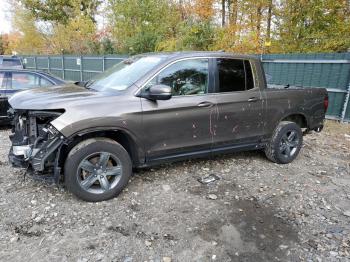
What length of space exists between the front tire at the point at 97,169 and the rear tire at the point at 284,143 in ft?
8.46

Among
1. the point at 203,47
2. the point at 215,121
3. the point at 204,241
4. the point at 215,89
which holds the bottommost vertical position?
the point at 204,241

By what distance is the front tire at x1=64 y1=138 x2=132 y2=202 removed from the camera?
11.7 feet

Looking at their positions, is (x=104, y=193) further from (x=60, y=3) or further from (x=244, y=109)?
(x=60, y=3)

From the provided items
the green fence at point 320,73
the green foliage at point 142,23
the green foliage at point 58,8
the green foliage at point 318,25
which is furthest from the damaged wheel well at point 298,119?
the green foliage at point 58,8

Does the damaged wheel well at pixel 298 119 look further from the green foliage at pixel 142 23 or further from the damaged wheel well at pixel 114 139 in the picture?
the green foliage at pixel 142 23

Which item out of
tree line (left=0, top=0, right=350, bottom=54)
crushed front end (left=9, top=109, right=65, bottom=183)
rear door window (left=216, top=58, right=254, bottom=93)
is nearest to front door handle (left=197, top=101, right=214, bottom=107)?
rear door window (left=216, top=58, right=254, bottom=93)

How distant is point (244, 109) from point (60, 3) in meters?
27.7

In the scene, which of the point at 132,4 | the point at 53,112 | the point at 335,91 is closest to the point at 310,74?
the point at 335,91

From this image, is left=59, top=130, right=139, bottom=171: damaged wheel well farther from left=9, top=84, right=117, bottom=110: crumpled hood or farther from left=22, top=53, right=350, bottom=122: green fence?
left=22, top=53, right=350, bottom=122: green fence

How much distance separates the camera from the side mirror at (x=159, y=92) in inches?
143

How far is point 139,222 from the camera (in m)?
3.42

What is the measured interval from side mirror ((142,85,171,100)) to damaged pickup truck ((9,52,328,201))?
0.5 inches

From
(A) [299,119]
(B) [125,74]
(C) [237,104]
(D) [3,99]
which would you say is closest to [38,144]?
(B) [125,74]

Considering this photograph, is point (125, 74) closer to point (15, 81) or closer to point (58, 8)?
point (15, 81)
